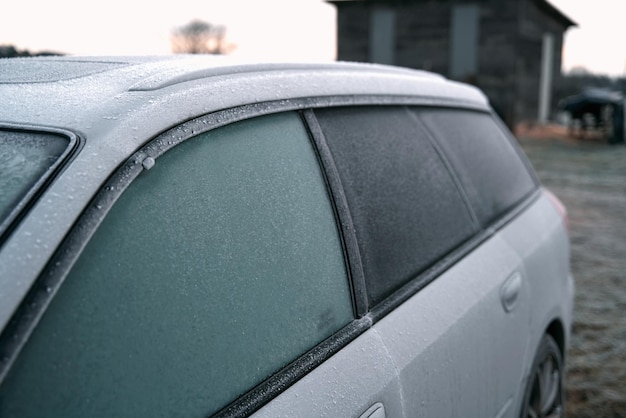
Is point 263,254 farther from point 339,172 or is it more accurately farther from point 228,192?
point 339,172

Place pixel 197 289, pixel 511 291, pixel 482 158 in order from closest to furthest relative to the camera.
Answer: pixel 197 289 < pixel 511 291 < pixel 482 158

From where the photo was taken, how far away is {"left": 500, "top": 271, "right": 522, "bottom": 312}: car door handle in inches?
75.9

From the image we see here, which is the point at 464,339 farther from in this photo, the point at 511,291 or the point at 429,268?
the point at 511,291

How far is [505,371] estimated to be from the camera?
1.92m

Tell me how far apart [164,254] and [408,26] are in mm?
22304

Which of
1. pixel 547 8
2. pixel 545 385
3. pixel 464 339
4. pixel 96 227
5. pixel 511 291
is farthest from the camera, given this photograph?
pixel 547 8

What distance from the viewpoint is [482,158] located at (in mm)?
2350

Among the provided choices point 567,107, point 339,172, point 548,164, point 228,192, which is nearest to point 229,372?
point 228,192

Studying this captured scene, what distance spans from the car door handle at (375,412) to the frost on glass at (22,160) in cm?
74

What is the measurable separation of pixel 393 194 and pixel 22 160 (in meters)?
0.97

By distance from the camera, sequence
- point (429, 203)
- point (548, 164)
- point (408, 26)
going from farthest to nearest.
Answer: point (408, 26)
point (548, 164)
point (429, 203)

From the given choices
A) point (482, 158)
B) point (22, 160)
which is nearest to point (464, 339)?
point (482, 158)

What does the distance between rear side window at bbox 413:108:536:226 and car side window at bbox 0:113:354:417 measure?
0.85m

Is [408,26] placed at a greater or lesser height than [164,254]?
greater
